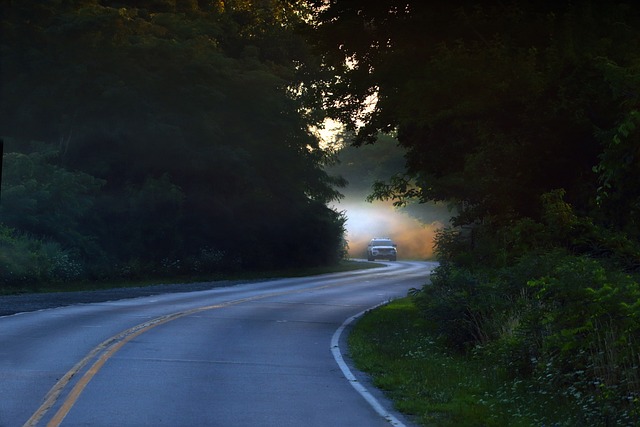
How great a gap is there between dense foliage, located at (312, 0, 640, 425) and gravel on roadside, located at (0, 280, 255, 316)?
10.3m

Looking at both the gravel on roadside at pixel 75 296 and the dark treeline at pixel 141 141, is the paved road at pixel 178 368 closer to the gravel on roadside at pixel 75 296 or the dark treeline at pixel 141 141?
the gravel on roadside at pixel 75 296

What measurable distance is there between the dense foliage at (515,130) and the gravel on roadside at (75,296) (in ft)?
33.9

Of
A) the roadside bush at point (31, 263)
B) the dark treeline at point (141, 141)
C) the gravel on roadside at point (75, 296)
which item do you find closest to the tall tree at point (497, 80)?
the gravel on roadside at point (75, 296)

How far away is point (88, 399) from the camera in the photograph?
45.6ft

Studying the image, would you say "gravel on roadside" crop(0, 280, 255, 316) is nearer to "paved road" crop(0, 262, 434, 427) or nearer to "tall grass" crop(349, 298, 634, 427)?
"paved road" crop(0, 262, 434, 427)

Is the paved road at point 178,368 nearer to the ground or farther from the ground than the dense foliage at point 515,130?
nearer to the ground

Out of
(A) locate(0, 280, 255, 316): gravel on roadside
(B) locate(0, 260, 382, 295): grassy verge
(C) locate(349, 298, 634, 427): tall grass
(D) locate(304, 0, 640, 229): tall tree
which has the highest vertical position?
(D) locate(304, 0, 640, 229): tall tree

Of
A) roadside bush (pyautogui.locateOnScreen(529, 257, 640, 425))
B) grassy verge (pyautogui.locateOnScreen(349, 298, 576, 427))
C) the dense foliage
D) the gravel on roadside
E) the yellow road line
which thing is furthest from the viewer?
the gravel on roadside

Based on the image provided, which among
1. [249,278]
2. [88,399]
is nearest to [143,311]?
[88,399]

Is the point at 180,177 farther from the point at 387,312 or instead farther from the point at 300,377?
the point at 300,377

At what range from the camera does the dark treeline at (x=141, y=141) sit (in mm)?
47438

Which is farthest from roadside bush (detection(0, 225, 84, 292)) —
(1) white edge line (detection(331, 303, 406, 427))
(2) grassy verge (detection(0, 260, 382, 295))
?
(1) white edge line (detection(331, 303, 406, 427))

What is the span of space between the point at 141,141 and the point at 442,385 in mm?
39723

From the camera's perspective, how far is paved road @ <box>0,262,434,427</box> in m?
13.0
